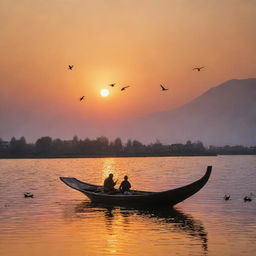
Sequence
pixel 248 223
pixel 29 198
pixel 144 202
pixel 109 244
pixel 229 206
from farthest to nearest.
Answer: pixel 29 198 → pixel 229 206 → pixel 144 202 → pixel 248 223 → pixel 109 244

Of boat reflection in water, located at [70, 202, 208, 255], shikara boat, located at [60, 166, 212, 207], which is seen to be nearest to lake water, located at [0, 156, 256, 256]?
boat reflection in water, located at [70, 202, 208, 255]

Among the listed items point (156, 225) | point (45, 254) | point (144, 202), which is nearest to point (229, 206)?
point (144, 202)

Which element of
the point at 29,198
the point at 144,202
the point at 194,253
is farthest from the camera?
the point at 29,198

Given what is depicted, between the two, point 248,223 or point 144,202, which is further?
point 144,202

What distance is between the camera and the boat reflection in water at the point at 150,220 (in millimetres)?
28734

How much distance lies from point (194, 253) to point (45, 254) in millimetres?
6394

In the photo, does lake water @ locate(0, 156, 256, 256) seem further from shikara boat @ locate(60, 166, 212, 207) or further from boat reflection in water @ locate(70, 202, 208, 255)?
shikara boat @ locate(60, 166, 212, 207)

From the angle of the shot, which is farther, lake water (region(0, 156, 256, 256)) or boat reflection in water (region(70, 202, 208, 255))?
boat reflection in water (region(70, 202, 208, 255))

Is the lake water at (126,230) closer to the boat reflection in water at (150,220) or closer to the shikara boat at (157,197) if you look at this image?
the boat reflection in water at (150,220)

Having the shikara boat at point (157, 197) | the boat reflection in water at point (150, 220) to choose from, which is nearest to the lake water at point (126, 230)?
the boat reflection in water at point (150, 220)

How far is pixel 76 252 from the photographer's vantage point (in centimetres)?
2400

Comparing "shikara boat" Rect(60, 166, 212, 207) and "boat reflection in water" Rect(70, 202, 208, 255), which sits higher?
"shikara boat" Rect(60, 166, 212, 207)

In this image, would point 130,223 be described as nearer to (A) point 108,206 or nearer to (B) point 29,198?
(A) point 108,206

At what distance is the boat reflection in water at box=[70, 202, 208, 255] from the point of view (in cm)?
2873
